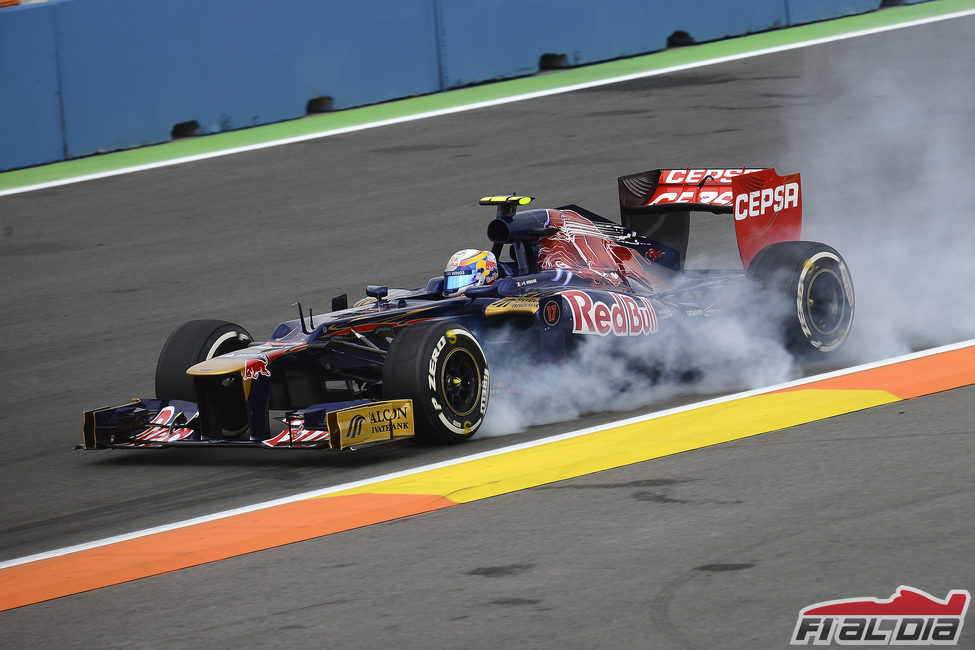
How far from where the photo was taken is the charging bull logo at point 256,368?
854 cm

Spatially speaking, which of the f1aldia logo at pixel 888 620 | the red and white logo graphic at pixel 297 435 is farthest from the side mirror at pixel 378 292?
the f1aldia logo at pixel 888 620

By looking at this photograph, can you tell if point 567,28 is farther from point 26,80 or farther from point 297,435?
point 297,435

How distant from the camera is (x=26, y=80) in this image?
1648 centimetres

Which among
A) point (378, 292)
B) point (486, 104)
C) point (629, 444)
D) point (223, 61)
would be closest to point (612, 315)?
point (629, 444)

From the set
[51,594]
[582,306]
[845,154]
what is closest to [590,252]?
[582,306]

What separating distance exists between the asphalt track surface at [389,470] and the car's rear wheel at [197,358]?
0.27 metres

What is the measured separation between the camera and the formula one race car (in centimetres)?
841

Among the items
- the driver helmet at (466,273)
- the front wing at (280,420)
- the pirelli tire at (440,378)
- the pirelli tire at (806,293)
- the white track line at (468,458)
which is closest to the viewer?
the white track line at (468,458)

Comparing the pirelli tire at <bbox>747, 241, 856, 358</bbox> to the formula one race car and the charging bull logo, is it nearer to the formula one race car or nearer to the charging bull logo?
the formula one race car

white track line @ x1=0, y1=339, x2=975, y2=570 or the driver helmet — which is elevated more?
the driver helmet

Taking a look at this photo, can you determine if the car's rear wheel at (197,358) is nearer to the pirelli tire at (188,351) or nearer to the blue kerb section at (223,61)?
the pirelli tire at (188,351)

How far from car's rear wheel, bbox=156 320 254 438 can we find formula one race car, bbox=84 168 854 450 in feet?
0.04

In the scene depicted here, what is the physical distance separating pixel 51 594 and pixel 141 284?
7.34 m

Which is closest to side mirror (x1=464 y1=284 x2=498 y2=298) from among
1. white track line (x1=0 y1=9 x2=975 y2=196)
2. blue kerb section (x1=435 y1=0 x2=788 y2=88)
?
white track line (x1=0 y1=9 x2=975 y2=196)
